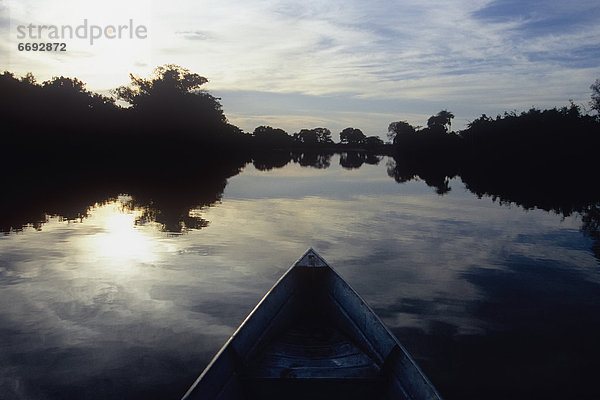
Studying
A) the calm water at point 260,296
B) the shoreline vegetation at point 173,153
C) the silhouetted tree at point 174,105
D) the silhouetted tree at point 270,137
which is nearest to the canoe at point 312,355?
the calm water at point 260,296

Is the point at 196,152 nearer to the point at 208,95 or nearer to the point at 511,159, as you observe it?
the point at 208,95

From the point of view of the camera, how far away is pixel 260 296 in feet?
26.7

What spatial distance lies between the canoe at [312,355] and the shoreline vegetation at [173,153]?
878 cm

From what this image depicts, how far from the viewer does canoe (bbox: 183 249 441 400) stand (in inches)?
161

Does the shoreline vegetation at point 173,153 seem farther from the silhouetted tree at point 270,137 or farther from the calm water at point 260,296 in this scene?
the silhouetted tree at point 270,137

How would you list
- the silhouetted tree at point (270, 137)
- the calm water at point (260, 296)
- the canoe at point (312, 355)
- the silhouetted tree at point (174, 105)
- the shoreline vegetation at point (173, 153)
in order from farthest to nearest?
the silhouetted tree at point (270, 137), the silhouetted tree at point (174, 105), the shoreline vegetation at point (173, 153), the calm water at point (260, 296), the canoe at point (312, 355)

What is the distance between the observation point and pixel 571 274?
10180 millimetres

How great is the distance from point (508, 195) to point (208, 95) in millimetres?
76243

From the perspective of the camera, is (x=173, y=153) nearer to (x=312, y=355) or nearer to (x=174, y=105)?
(x=174, y=105)

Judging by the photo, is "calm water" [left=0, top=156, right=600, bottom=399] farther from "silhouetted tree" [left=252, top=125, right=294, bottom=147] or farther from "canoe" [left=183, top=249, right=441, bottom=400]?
"silhouetted tree" [left=252, top=125, right=294, bottom=147]

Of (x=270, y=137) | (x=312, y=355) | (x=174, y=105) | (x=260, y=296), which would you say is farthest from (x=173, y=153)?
(x=270, y=137)

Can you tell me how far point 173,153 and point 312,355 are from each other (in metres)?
73.0

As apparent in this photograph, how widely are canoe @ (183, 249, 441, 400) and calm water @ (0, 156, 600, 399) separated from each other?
3.61 ft

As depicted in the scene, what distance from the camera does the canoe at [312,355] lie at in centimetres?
410
